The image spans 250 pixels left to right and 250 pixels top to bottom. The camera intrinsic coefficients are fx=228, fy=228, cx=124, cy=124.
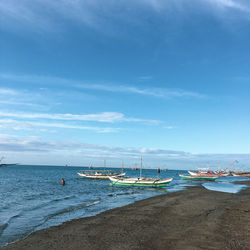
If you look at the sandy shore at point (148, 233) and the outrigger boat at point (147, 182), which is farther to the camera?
the outrigger boat at point (147, 182)

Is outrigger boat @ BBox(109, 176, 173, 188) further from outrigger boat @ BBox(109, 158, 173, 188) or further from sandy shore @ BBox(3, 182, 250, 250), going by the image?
sandy shore @ BBox(3, 182, 250, 250)

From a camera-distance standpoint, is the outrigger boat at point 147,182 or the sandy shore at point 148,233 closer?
the sandy shore at point 148,233

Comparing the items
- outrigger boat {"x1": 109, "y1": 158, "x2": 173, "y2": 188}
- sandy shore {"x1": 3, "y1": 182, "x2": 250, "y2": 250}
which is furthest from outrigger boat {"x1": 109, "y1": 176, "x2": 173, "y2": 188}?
sandy shore {"x1": 3, "y1": 182, "x2": 250, "y2": 250}

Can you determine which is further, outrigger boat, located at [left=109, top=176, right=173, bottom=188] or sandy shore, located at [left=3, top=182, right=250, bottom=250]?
outrigger boat, located at [left=109, top=176, right=173, bottom=188]

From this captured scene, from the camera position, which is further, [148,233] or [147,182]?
[147,182]

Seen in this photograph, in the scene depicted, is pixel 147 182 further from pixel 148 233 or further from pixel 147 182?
pixel 148 233

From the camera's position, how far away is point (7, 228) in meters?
19.4

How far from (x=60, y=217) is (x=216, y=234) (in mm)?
15386

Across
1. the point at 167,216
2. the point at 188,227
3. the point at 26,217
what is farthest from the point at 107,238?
the point at 26,217

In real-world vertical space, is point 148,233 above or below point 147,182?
below

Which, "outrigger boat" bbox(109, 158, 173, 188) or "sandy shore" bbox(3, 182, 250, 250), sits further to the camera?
"outrigger boat" bbox(109, 158, 173, 188)

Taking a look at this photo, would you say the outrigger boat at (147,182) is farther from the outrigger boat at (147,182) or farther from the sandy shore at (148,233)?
the sandy shore at (148,233)

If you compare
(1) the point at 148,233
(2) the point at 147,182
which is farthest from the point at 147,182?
(1) the point at 148,233

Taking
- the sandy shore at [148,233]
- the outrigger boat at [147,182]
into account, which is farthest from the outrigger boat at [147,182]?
the sandy shore at [148,233]
